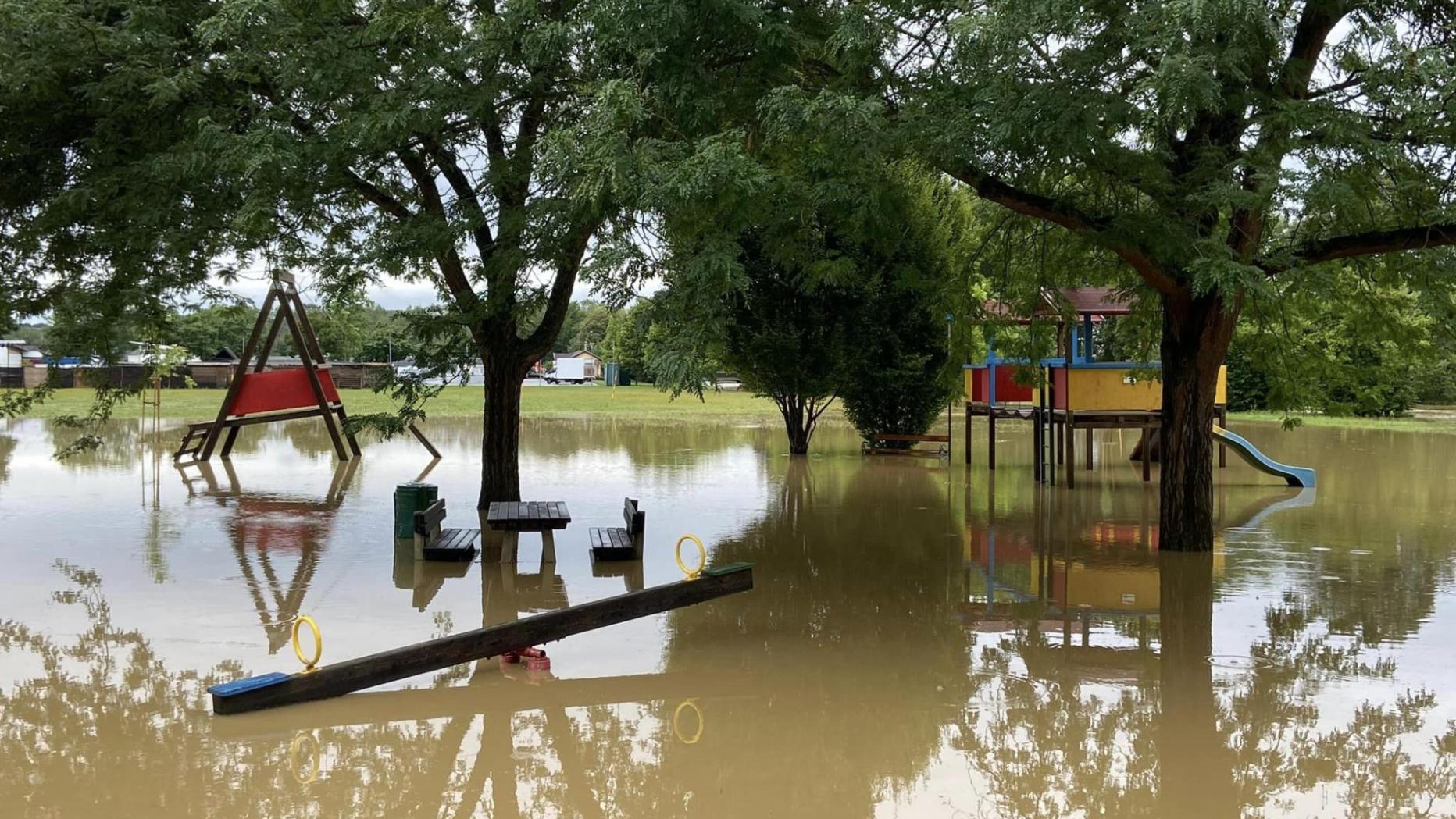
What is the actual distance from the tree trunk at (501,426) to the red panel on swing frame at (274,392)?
851 cm

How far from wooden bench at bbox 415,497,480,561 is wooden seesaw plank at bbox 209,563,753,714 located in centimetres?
420

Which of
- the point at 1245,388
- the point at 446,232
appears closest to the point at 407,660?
the point at 446,232

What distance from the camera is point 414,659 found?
276 inches

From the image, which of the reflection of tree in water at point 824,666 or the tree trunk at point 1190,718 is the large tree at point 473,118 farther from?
the tree trunk at point 1190,718

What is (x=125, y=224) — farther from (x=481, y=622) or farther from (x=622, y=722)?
(x=622, y=722)

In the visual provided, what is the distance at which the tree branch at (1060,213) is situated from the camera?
10.7m

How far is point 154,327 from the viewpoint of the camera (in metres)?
13.3

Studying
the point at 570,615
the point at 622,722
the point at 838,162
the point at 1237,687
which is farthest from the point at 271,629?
the point at 1237,687

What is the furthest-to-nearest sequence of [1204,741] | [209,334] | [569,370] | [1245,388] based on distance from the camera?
[569,370], [209,334], [1245,388], [1204,741]

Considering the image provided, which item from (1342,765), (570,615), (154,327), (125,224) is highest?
(125,224)

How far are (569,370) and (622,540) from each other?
8942 cm

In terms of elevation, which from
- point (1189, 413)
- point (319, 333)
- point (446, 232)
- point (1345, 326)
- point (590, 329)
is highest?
point (590, 329)

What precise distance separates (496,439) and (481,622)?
20.0ft

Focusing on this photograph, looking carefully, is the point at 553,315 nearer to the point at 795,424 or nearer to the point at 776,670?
the point at 776,670
